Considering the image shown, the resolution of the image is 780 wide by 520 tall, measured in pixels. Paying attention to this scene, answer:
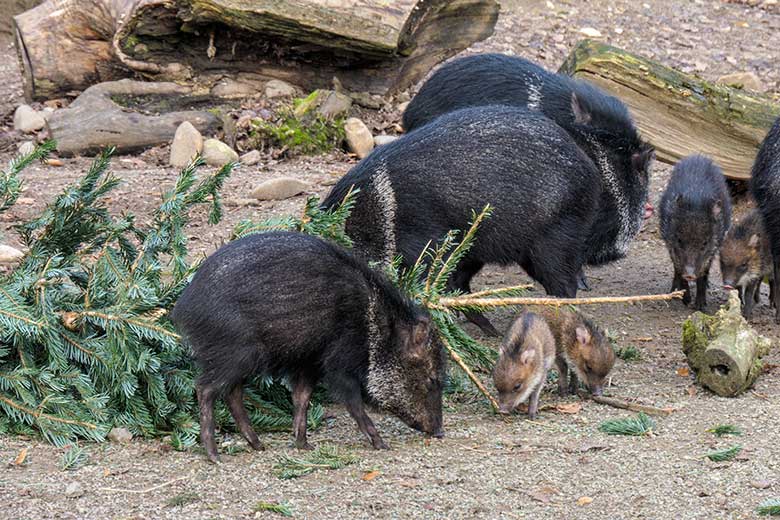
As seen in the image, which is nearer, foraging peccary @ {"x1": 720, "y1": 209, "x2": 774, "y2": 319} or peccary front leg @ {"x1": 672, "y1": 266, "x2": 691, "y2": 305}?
foraging peccary @ {"x1": 720, "y1": 209, "x2": 774, "y2": 319}

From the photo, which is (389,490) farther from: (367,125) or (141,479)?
(367,125)

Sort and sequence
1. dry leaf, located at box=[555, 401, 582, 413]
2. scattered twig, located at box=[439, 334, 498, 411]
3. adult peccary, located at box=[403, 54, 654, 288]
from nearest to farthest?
scattered twig, located at box=[439, 334, 498, 411], dry leaf, located at box=[555, 401, 582, 413], adult peccary, located at box=[403, 54, 654, 288]

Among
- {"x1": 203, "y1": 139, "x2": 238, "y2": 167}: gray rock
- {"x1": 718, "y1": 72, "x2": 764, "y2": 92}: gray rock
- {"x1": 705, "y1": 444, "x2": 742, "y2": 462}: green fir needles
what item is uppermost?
{"x1": 705, "y1": 444, "x2": 742, "y2": 462}: green fir needles

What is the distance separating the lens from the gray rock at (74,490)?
3.59 metres

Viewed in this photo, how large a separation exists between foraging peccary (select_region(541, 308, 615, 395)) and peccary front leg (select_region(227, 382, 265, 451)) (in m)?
1.42

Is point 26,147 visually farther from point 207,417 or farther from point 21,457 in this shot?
point 207,417

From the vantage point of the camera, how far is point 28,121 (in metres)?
8.48

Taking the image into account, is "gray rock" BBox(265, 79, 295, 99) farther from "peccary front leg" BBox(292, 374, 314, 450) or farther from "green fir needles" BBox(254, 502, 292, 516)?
"green fir needles" BBox(254, 502, 292, 516)

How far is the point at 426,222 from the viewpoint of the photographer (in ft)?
16.9

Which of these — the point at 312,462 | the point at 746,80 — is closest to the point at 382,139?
the point at 746,80

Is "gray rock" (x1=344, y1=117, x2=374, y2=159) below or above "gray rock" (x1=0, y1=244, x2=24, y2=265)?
above

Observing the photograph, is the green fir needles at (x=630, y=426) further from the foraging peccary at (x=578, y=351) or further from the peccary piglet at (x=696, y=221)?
the peccary piglet at (x=696, y=221)

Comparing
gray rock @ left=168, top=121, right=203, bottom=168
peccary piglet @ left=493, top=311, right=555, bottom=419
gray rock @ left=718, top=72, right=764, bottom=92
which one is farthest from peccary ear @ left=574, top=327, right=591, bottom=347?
gray rock @ left=718, top=72, right=764, bottom=92

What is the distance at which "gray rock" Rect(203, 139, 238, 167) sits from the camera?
7758 mm
